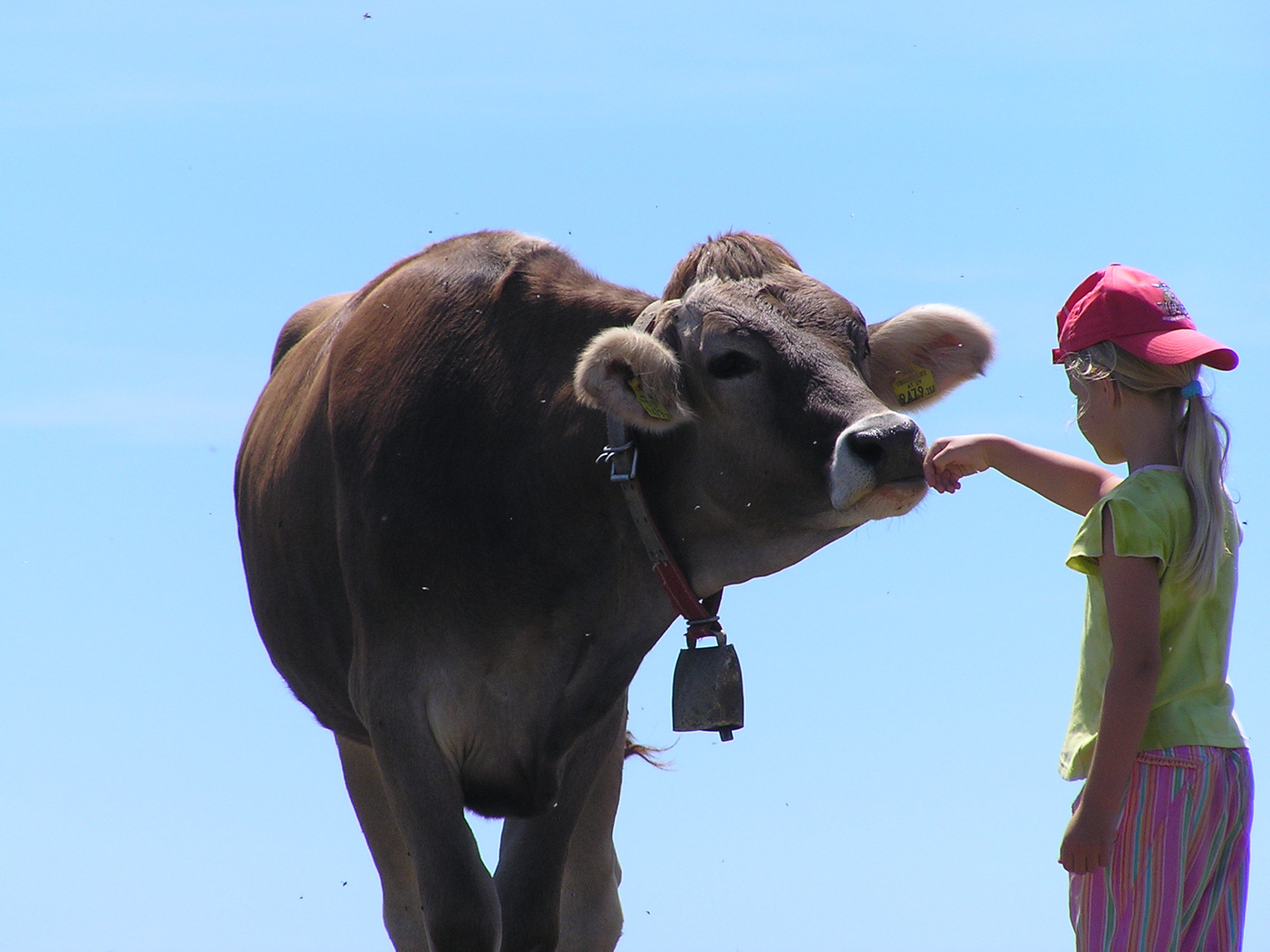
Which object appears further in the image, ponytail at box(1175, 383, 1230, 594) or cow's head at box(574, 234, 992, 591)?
cow's head at box(574, 234, 992, 591)

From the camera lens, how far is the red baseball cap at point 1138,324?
3.53m

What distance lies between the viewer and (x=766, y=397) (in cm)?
462

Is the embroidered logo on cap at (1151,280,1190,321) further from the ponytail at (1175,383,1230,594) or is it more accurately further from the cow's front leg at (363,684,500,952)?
the cow's front leg at (363,684,500,952)

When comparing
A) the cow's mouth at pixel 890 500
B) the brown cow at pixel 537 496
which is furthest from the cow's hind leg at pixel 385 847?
the cow's mouth at pixel 890 500

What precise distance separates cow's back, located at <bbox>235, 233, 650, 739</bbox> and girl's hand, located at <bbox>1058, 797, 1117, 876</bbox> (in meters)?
1.97

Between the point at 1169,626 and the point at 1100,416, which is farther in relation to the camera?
the point at 1100,416

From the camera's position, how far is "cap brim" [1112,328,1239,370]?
11.5ft

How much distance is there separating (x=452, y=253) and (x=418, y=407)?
0.71m

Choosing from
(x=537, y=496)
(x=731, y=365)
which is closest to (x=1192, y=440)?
(x=731, y=365)

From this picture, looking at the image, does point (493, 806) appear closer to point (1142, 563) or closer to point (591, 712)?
point (591, 712)

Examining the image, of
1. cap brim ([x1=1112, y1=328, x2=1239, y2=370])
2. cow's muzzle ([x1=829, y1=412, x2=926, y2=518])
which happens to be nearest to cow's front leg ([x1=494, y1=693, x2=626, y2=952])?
cow's muzzle ([x1=829, y1=412, x2=926, y2=518])

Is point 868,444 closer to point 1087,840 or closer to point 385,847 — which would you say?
point 1087,840

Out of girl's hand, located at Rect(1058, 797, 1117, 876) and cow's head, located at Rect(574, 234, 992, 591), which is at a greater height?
cow's head, located at Rect(574, 234, 992, 591)

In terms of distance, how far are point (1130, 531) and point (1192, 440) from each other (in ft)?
0.93
